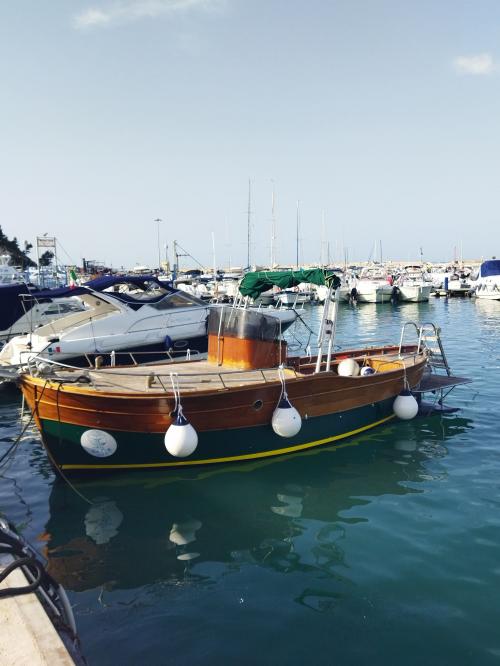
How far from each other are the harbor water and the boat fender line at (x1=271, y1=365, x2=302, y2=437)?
75cm

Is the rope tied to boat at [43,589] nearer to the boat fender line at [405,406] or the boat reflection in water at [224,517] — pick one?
the boat reflection in water at [224,517]

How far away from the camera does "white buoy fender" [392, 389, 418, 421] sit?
10672mm

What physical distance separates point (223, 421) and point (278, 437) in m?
1.25

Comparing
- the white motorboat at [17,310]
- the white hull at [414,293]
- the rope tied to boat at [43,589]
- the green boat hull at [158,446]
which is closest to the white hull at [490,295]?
the white hull at [414,293]

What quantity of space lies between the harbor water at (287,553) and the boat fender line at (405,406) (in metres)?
0.64

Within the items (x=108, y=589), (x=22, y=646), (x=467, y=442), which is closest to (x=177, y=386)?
(x=108, y=589)

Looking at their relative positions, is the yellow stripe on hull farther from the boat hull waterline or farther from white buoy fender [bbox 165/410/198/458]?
white buoy fender [bbox 165/410/198/458]

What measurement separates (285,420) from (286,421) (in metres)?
0.03

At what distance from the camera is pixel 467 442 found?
9.95 metres

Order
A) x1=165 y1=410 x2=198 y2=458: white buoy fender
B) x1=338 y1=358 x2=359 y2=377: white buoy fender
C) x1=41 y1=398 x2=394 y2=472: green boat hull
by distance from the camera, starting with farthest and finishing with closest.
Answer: x1=338 y1=358 x2=359 y2=377: white buoy fender, x1=41 y1=398 x2=394 y2=472: green boat hull, x1=165 y1=410 x2=198 y2=458: white buoy fender

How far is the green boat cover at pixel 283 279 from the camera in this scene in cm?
984

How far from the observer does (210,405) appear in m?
8.19

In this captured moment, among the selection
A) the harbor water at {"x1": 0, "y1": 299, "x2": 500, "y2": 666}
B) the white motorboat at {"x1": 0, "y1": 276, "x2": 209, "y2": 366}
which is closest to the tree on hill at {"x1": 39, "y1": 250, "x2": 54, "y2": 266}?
the white motorboat at {"x1": 0, "y1": 276, "x2": 209, "y2": 366}

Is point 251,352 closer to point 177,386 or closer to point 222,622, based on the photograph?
point 177,386
